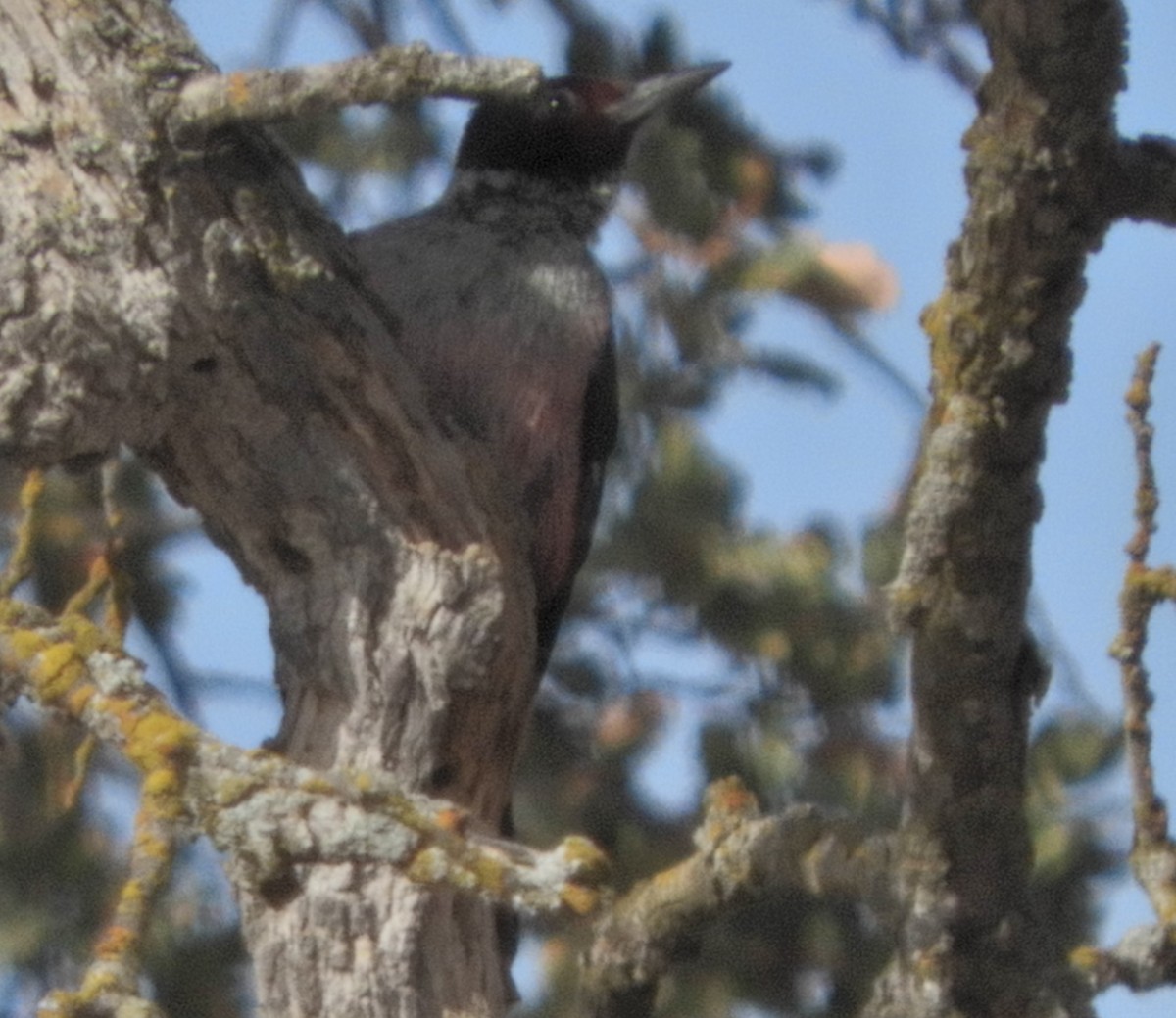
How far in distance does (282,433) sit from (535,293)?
1180mm

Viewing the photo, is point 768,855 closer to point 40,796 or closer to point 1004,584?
point 1004,584

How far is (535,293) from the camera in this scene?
12.2 ft

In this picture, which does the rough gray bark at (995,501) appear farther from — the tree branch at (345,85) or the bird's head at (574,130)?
the bird's head at (574,130)

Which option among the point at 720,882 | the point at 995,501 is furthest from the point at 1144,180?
the point at 720,882

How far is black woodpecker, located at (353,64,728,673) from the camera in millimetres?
3514

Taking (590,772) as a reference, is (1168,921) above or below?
below

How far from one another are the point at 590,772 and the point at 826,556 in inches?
22.7

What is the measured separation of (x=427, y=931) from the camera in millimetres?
2521

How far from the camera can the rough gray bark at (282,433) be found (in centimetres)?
246

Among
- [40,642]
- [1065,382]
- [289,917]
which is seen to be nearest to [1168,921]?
[1065,382]

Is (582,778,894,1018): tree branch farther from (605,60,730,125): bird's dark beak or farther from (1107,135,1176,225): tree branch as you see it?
(605,60,730,125): bird's dark beak

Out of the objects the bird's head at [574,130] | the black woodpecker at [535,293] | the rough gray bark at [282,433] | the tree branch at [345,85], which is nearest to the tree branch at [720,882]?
the rough gray bark at [282,433]

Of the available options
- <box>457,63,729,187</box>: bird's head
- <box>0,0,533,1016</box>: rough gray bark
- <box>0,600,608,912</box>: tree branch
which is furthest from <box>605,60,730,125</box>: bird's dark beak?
<box>0,600,608,912</box>: tree branch

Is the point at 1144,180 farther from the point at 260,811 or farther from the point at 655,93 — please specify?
the point at 655,93
